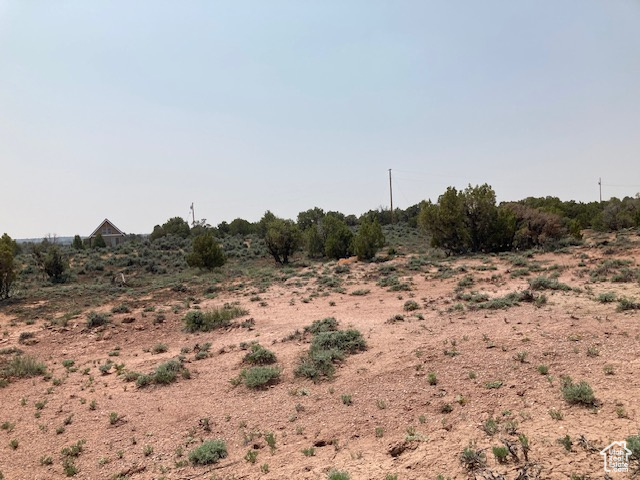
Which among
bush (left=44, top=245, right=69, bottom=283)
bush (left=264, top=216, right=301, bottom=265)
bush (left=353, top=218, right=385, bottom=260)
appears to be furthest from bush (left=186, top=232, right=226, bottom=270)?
bush (left=353, top=218, right=385, bottom=260)

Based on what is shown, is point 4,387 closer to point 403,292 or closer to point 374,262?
point 403,292

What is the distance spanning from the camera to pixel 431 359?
289 inches

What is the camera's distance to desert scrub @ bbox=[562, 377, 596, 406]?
4.93m

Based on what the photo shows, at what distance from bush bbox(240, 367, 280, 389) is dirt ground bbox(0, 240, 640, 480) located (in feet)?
0.68

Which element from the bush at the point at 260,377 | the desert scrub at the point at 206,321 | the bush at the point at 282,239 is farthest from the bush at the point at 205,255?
the bush at the point at 260,377

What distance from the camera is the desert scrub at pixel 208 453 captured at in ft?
17.4

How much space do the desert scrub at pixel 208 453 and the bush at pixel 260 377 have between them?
199 cm

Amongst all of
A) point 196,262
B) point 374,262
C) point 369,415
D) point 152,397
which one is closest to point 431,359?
point 369,415

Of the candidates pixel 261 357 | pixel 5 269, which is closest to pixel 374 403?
pixel 261 357

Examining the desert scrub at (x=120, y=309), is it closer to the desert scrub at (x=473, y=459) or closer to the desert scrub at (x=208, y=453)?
the desert scrub at (x=208, y=453)

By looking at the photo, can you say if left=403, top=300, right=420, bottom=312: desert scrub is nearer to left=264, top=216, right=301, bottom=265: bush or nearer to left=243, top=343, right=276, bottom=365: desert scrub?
left=243, top=343, right=276, bottom=365: desert scrub

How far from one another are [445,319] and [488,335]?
2.02m

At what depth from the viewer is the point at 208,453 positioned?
535 cm

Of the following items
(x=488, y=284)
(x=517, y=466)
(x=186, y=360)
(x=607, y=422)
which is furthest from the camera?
(x=488, y=284)
